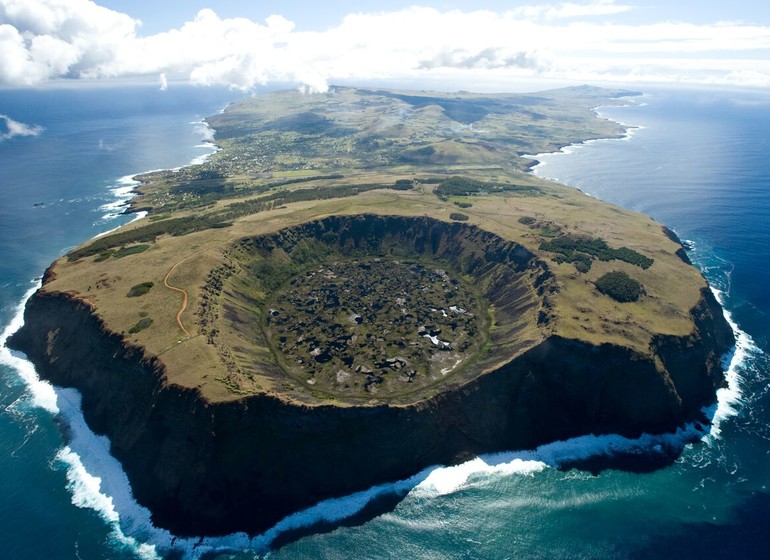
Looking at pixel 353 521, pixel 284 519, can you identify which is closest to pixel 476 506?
pixel 353 521

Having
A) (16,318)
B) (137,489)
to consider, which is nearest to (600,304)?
(137,489)

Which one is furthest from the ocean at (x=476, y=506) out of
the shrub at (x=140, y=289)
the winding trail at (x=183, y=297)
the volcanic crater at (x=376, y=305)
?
the shrub at (x=140, y=289)

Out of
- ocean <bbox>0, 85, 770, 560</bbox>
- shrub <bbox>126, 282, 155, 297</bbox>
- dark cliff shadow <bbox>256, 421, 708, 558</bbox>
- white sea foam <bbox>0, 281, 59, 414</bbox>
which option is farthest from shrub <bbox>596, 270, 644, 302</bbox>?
white sea foam <bbox>0, 281, 59, 414</bbox>

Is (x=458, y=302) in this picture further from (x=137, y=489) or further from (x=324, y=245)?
(x=137, y=489)

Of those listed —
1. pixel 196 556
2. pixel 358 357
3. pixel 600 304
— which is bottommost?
pixel 196 556

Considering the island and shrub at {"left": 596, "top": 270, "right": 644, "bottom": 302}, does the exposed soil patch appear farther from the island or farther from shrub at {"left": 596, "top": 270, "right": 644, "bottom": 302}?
shrub at {"left": 596, "top": 270, "right": 644, "bottom": 302}

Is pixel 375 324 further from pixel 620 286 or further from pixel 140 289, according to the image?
pixel 620 286

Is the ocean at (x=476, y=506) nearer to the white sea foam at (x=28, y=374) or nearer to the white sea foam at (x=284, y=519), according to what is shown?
the white sea foam at (x=284, y=519)
